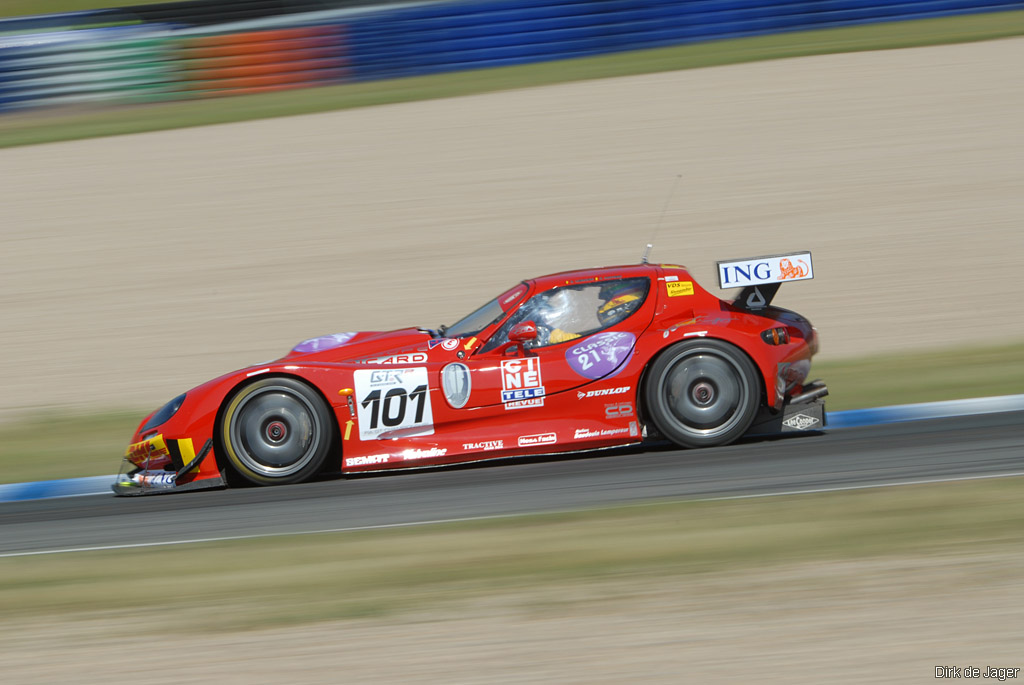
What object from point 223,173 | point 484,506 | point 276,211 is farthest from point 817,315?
point 223,173

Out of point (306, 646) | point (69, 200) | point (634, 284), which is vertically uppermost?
point (69, 200)

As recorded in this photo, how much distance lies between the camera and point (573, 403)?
7254 millimetres

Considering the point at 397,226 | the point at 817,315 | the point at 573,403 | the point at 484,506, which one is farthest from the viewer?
the point at 397,226

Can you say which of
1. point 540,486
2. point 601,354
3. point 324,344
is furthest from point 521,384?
point 324,344

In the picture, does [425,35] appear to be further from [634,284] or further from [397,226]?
[634,284]

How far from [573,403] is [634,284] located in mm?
941

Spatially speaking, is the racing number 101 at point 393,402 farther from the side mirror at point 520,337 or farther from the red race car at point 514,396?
the side mirror at point 520,337

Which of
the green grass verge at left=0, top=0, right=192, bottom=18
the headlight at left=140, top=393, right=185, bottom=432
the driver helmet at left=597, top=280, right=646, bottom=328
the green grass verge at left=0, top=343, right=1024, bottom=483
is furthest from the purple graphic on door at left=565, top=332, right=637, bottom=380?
the green grass verge at left=0, top=0, right=192, bottom=18

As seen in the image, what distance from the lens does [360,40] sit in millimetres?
18328

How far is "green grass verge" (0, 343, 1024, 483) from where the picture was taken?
8602 millimetres

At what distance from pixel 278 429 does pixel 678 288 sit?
111 inches

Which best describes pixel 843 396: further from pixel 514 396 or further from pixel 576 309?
pixel 514 396

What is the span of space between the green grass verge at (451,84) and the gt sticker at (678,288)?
37.6 ft

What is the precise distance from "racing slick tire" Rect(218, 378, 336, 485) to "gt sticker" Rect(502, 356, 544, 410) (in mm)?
1177
